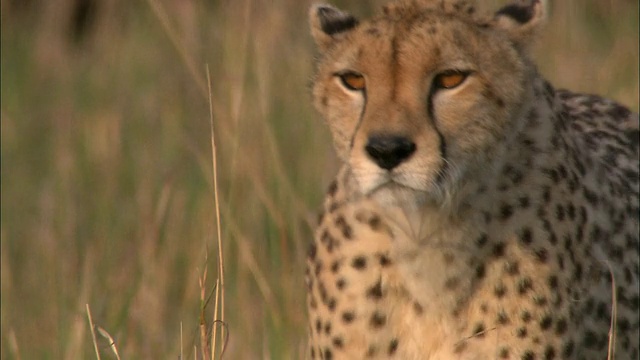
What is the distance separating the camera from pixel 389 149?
2816 mm

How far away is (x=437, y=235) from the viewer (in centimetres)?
319

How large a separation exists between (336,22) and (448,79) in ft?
1.43

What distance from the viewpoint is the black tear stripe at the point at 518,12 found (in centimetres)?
323

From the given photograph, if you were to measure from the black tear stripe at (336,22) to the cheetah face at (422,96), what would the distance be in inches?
4.0

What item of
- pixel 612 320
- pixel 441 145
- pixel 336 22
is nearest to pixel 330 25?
pixel 336 22

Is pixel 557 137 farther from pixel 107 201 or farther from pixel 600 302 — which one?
pixel 107 201

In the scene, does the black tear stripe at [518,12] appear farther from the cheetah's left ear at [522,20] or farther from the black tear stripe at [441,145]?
the black tear stripe at [441,145]

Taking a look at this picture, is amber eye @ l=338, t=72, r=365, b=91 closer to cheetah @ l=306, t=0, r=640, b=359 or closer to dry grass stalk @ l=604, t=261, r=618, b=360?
cheetah @ l=306, t=0, r=640, b=359

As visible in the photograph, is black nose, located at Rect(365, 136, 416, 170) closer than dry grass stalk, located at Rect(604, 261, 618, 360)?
Yes

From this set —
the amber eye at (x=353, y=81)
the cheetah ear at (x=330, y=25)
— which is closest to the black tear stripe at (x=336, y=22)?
the cheetah ear at (x=330, y=25)

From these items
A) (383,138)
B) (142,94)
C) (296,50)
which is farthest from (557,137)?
(142,94)

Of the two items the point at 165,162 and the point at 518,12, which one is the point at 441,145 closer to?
the point at 518,12

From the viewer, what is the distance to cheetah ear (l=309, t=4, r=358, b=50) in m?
3.31

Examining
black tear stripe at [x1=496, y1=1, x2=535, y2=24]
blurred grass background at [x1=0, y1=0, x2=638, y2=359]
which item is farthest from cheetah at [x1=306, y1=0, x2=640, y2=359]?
blurred grass background at [x1=0, y1=0, x2=638, y2=359]
